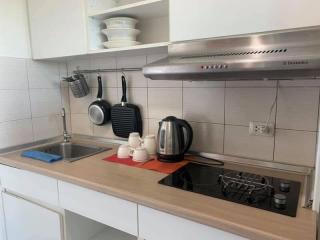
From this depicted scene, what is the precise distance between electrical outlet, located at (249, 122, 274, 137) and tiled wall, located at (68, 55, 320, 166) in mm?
23

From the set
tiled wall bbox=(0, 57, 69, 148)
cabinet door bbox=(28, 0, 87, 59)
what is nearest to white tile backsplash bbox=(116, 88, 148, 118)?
cabinet door bbox=(28, 0, 87, 59)

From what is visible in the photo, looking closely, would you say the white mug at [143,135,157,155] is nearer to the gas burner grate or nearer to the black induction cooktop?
the black induction cooktop

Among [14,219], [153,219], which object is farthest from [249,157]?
[14,219]

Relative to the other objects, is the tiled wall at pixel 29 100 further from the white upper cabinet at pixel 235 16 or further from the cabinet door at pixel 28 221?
the white upper cabinet at pixel 235 16

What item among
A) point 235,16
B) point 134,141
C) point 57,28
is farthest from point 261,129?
point 57,28

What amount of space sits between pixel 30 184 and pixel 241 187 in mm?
1146

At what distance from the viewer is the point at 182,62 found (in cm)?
101

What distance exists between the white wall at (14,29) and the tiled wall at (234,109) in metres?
0.54

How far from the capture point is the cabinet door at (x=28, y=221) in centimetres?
131

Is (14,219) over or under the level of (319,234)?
under

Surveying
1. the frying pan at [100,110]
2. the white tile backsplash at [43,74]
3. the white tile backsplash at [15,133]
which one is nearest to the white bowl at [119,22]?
the frying pan at [100,110]

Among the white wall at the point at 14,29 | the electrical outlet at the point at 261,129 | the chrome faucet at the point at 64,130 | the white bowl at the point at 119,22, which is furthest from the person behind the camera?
the chrome faucet at the point at 64,130

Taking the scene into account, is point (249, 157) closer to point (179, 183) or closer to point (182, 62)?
point (179, 183)

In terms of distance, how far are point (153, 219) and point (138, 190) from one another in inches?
5.1
